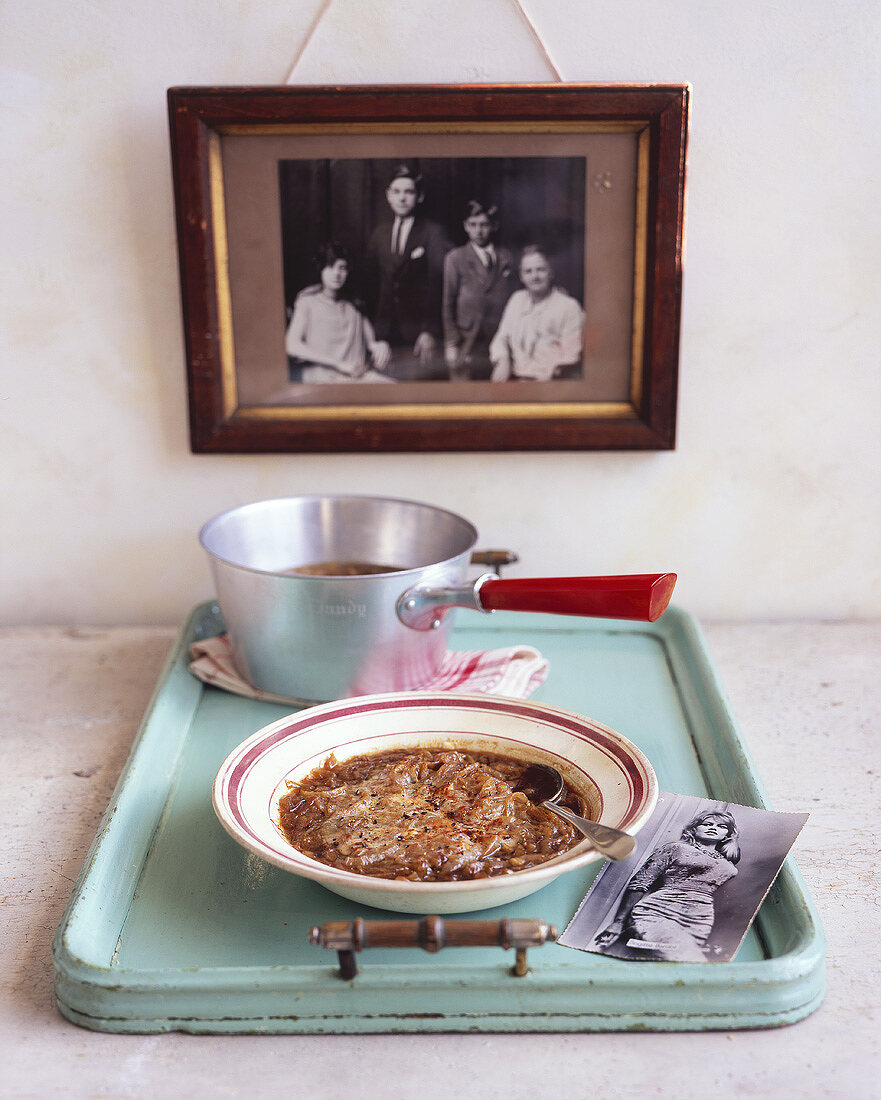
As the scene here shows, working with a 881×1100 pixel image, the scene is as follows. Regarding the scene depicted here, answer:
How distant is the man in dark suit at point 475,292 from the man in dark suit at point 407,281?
13mm

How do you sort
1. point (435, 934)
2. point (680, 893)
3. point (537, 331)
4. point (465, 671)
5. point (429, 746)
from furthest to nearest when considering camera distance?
1. point (537, 331)
2. point (465, 671)
3. point (429, 746)
4. point (680, 893)
5. point (435, 934)

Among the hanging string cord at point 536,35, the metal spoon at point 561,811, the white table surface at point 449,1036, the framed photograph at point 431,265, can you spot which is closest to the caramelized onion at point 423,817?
the metal spoon at point 561,811

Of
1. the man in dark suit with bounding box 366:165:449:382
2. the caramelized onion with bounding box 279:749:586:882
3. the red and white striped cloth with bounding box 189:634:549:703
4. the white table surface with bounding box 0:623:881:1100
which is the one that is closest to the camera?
the white table surface with bounding box 0:623:881:1100

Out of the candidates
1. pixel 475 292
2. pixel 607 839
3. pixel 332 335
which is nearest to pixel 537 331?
pixel 475 292

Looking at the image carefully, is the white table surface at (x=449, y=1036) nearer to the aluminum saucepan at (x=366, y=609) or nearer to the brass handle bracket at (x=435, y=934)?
the brass handle bracket at (x=435, y=934)

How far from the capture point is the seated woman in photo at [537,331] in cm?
115

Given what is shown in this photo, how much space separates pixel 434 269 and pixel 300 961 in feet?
2.53

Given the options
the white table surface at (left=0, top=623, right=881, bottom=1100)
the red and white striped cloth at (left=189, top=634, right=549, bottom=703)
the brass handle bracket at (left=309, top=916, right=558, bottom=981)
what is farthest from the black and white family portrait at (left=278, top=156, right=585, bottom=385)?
the brass handle bracket at (left=309, top=916, right=558, bottom=981)

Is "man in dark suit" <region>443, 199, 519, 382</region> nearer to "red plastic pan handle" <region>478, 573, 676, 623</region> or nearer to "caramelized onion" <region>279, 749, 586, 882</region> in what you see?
"red plastic pan handle" <region>478, 573, 676, 623</region>

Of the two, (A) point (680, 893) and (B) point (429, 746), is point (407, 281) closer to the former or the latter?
(B) point (429, 746)

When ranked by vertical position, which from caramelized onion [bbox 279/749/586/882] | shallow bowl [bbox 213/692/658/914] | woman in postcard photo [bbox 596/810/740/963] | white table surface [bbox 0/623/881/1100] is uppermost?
shallow bowl [bbox 213/692/658/914]

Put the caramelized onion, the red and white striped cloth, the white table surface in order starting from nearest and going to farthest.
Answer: the white table surface < the caramelized onion < the red and white striped cloth

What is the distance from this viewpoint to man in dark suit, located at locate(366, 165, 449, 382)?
1133 mm

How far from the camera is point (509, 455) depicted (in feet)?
4.02
